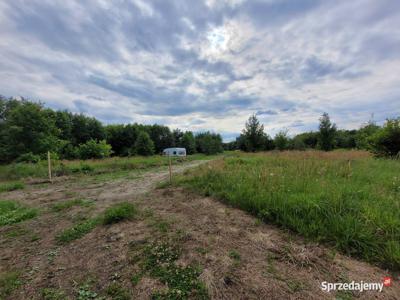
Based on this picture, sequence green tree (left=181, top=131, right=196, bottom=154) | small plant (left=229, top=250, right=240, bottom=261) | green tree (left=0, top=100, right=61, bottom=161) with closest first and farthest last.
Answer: small plant (left=229, top=250, right=240, bottom=261) → green tree (left=0, top=100, right=61, bottom=161) → green tree (left=181, top=131, right=196, bottom=154)

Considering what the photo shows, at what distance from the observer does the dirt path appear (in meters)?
1.70

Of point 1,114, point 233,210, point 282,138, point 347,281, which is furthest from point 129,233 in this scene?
point 1,114

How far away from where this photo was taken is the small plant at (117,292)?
1.67m

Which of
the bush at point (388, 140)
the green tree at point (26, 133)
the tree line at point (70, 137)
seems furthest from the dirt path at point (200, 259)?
the green tree at point (26, 133)

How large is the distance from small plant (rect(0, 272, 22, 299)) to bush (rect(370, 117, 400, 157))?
14178 mm

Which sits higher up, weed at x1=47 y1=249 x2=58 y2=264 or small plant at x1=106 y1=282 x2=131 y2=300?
small plant at x1=106 y1=282 x2=131 y2=300

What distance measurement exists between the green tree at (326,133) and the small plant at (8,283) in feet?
86.0

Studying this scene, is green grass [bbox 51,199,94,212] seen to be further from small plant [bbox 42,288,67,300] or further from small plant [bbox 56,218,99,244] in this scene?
small plant [bbox 42,288,67,300]

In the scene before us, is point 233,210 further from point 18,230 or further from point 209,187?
point 18,230

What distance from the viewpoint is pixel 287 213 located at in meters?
2.90

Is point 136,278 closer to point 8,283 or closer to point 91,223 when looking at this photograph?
point 8,283

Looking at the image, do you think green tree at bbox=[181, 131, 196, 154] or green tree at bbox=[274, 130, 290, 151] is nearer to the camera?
green tree at bbox=[274, 130, 290, 151]

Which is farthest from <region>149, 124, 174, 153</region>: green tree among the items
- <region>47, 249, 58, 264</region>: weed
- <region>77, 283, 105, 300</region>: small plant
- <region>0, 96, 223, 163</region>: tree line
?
<region>77, 283, 105, 300</region>: small plant

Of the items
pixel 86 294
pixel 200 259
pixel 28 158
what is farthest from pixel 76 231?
pixel 28 158
